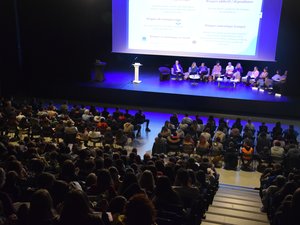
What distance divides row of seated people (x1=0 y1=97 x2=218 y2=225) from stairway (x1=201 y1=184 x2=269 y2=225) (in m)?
0.30

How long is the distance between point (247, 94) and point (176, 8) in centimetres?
496

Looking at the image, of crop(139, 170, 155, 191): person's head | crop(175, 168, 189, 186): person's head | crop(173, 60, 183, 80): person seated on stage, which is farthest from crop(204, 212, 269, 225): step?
crop(173, 60, 183, 80): person seated on stage

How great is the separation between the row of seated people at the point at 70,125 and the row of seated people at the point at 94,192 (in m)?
3.03

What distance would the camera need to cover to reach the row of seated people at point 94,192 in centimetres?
356

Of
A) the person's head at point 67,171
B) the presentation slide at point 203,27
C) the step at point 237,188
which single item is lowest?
the step at point 237,188

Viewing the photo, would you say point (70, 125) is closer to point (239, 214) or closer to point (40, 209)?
point (239, 214)

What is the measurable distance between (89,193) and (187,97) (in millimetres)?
10608

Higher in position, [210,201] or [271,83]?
[271,83]

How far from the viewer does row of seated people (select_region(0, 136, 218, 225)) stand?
362cm

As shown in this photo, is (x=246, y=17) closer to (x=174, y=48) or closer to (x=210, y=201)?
(x=174, y=48)

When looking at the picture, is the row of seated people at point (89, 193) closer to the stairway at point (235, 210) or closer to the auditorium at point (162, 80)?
the stairway at point (235, 210)

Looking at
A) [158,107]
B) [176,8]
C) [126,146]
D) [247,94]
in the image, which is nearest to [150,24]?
[176,8]

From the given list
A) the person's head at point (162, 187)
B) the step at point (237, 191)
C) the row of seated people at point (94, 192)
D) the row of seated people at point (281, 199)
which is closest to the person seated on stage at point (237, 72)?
the step at point (237, 191)

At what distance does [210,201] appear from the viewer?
7184mm
